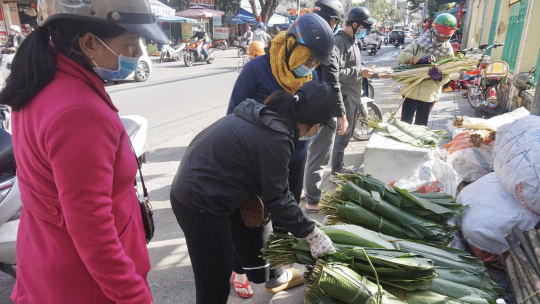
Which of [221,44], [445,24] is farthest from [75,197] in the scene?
[221,44]

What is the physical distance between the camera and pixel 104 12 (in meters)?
1.09

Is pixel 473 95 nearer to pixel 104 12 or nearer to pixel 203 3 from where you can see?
pixel 104 12

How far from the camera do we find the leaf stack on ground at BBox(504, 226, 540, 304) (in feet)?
6.72

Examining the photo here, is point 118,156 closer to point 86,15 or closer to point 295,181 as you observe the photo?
point 86,15

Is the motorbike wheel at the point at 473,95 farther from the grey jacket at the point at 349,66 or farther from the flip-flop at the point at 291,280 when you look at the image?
the flip-flop at the point at 291,280

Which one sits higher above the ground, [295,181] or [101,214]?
[101,214]

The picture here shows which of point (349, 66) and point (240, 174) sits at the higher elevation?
point (349, 66)

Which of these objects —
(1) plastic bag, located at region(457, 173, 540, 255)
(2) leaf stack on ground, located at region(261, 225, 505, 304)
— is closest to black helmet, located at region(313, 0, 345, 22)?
(1) plastic bag, located at region(457, 173, 540, 255)

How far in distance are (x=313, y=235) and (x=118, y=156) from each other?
3.54ft

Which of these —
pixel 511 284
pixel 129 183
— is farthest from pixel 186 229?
pixel 511 284

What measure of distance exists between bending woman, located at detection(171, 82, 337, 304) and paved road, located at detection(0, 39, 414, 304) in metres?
0.88

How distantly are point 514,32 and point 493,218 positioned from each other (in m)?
5.62

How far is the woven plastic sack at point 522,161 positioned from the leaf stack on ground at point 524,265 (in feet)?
0.70

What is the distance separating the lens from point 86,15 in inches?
42.4
